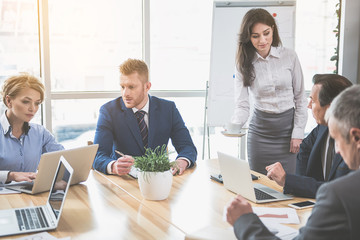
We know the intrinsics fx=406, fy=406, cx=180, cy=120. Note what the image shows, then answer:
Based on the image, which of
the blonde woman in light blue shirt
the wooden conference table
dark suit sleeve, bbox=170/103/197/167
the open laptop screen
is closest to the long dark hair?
dark suit sleeve, bbox=170/103/197/167

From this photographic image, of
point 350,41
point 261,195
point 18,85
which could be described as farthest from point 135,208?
point 350,41

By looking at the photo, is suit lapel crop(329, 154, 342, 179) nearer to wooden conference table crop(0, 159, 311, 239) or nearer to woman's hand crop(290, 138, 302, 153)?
wooden conference table crop(0, 159, 311, 239)

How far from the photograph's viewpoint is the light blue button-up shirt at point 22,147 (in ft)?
7.61

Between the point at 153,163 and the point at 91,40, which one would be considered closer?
the point at 153,163

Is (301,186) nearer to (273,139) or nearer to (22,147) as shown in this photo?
(273,139)

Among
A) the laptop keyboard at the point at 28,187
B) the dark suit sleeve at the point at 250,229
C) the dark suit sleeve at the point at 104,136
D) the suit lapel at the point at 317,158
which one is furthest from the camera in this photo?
the dark suit sleeve at the point at 104,136

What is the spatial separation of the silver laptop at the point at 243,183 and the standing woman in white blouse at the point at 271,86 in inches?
38.8

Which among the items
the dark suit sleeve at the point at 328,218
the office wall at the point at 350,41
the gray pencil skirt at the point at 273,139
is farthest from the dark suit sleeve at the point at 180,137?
the office wall at the point at 350,41

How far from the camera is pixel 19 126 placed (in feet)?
7.88

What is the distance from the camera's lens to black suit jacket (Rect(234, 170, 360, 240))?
105cm

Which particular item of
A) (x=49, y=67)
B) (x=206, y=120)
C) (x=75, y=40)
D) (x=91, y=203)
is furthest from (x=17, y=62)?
(x=91, y=203)

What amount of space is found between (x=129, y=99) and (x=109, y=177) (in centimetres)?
53

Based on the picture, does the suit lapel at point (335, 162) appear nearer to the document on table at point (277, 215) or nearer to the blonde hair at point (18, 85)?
the document on table at point (277, 215)

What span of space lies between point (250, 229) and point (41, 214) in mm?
879
